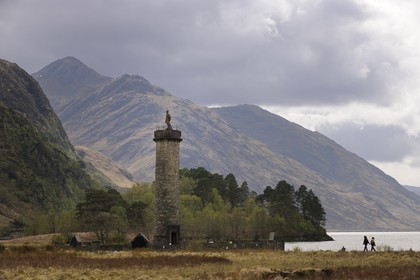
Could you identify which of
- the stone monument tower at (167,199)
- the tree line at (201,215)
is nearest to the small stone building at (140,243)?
the stone monument tower at (167,199)

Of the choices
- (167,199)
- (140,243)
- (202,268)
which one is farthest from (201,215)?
(202,268)

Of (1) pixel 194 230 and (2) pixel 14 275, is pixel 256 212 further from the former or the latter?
(2) pixel 14 275

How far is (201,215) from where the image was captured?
516ft

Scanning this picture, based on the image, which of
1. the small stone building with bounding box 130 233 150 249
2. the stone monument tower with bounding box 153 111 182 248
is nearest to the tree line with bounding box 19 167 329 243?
the small stone building with bounding box 130 233 150 249

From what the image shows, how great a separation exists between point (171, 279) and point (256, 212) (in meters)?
131

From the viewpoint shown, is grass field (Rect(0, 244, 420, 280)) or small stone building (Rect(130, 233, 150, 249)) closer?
grass field (Rect(0, 244, 420, 280))

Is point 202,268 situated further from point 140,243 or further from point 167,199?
point 167,199

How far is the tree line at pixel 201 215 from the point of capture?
406 ft

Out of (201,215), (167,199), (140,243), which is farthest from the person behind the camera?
(201,215)

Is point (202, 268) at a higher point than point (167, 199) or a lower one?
lower

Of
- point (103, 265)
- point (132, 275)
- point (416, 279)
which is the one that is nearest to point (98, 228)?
point (103, 265)

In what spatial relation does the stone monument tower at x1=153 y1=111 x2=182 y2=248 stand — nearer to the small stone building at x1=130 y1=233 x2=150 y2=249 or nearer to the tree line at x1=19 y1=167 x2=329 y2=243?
the small stone building at x1=130 y1=233 x2=150 y2=249

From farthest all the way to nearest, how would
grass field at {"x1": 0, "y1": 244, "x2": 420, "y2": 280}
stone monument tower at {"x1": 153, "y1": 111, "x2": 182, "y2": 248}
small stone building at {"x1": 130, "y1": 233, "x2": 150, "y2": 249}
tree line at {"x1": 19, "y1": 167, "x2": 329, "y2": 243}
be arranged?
tree line at {"x1": 19, "y1": 167, "x2": 329, "y2": 243} < stone monument tower at {"x1": 153, "y1": 111, "x2": 182, "y2": 248} < small stone building at {"x1": 130, "y1": 233, "x2": 150, "y2": 249} < grass field at {"x1": 0, "y1": 244, "x2": 420, "y2": 280}

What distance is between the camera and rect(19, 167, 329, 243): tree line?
12388 cm
